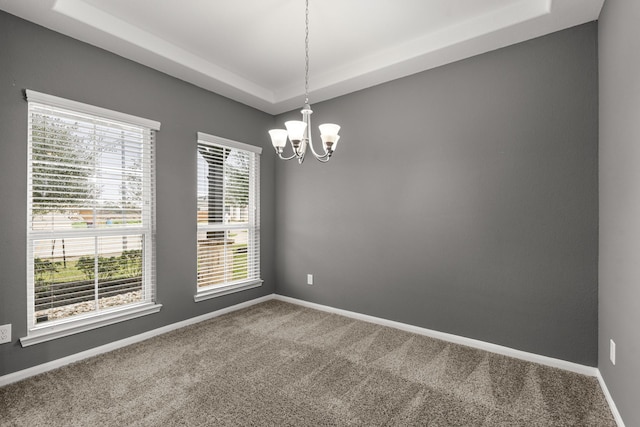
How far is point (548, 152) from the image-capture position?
2.45 m

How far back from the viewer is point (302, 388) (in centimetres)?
215

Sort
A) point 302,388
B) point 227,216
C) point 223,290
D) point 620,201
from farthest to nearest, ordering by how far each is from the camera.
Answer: point 227,216 → point 223,290 → point 302,388 → point 620,201

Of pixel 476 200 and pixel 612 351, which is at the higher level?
pixel 476 200

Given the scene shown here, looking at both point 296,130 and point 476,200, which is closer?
point 296,130

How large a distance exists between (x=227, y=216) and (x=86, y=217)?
1432 mm

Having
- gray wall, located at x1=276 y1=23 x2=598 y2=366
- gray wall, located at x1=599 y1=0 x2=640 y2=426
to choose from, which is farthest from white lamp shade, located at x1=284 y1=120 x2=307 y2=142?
gray wall, located at x1=599 y1=0 x2=640 y2=426

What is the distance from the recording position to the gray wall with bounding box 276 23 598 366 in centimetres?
236

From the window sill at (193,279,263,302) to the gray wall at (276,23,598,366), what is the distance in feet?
2.74

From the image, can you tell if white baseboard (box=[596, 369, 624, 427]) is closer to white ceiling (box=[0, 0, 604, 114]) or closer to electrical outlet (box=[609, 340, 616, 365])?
electrical outlet (box=[609, 340, 616, 365])

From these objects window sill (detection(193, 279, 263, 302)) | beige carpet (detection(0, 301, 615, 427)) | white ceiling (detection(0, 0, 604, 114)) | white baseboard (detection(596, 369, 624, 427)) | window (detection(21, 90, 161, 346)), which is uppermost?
white ceiling (detection(0, 0, 604, 114))

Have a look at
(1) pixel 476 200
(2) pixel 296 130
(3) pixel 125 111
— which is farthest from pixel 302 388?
(3) pixel 125 111

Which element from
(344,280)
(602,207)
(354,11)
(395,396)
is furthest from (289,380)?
(354,11)

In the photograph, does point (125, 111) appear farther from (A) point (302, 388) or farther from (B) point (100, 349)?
(A) point (302, 388)

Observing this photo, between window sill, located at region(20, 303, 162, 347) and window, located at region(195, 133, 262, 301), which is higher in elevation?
window, located at region(195, 133, 262, 301)
